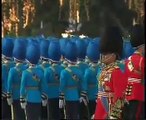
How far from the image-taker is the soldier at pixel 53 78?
34.2ft

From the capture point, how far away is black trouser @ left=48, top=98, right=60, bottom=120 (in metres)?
10.9

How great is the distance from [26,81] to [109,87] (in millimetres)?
2961

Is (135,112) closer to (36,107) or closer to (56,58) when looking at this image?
(36,107)

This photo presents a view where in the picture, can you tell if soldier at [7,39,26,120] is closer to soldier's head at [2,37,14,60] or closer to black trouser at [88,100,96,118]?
soldier's head at [2,37,14,60]

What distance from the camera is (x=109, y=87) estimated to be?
6691 millimetres

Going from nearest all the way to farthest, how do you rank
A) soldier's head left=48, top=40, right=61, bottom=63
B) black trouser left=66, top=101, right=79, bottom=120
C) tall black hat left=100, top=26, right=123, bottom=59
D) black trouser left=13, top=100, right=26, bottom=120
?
tall black hat left=100, top=26, right=123, bottom=59 < black trouser left=66, top=101, right=79, bottom=120 < black trouser left=13, top=100, right=26, bottom=120 < soldier's head left=48, top=40, right=61, bottom=63

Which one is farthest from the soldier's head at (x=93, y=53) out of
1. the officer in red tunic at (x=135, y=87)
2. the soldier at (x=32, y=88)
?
the officer in red tunic at (x=135, y=87)

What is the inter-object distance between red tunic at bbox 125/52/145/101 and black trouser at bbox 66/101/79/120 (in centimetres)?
364

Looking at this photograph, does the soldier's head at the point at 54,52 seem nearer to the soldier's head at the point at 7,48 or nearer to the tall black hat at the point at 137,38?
the soldier's head at the point at 7,48

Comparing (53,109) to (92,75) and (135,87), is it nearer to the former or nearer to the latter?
(92,75)

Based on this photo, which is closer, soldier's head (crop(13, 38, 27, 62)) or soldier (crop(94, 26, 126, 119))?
soldier (crop(94, 26, 126, 119))

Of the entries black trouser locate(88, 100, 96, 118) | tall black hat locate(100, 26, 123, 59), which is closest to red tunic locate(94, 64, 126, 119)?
tall black hat locate(100, 26, 123, 59)

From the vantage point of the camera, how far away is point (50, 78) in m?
10.4

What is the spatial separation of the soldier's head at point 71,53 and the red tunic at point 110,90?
12.6ft
